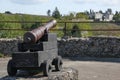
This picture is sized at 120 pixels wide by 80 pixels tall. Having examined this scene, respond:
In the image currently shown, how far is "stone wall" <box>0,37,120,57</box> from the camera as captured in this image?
16844 millimetres

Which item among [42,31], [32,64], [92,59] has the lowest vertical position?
[92,59]

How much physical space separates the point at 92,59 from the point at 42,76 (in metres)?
7.67

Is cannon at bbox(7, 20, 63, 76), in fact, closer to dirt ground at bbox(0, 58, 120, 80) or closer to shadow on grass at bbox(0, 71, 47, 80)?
shadow on grass at bbox(0, 71, 47, 80)

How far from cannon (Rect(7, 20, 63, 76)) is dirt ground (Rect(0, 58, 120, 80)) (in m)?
2.73

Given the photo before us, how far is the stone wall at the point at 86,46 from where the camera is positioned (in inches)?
663

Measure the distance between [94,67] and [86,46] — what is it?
306cm

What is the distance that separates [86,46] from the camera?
56.3 ft

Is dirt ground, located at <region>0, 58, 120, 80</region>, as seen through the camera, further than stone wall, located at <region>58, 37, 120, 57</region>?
No

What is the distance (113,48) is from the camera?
16.8m

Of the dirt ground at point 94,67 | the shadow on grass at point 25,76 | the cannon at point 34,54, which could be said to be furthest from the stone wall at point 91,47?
the shadow on grass at point 25,76

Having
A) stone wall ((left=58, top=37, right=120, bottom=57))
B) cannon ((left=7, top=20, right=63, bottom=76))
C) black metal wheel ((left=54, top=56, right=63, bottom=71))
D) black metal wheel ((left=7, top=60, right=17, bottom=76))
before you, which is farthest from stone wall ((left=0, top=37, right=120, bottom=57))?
black metal wheel ((left=7, top=60, right=17, bottom=76))

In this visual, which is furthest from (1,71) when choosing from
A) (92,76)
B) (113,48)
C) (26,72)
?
(113,48)

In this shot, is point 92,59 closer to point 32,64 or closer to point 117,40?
point 117,40

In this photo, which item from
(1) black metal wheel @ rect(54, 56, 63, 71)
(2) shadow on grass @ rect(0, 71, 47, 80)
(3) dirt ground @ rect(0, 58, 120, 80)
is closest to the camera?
(2) shadow on grass @ rect(0, 71, 47, 80)
